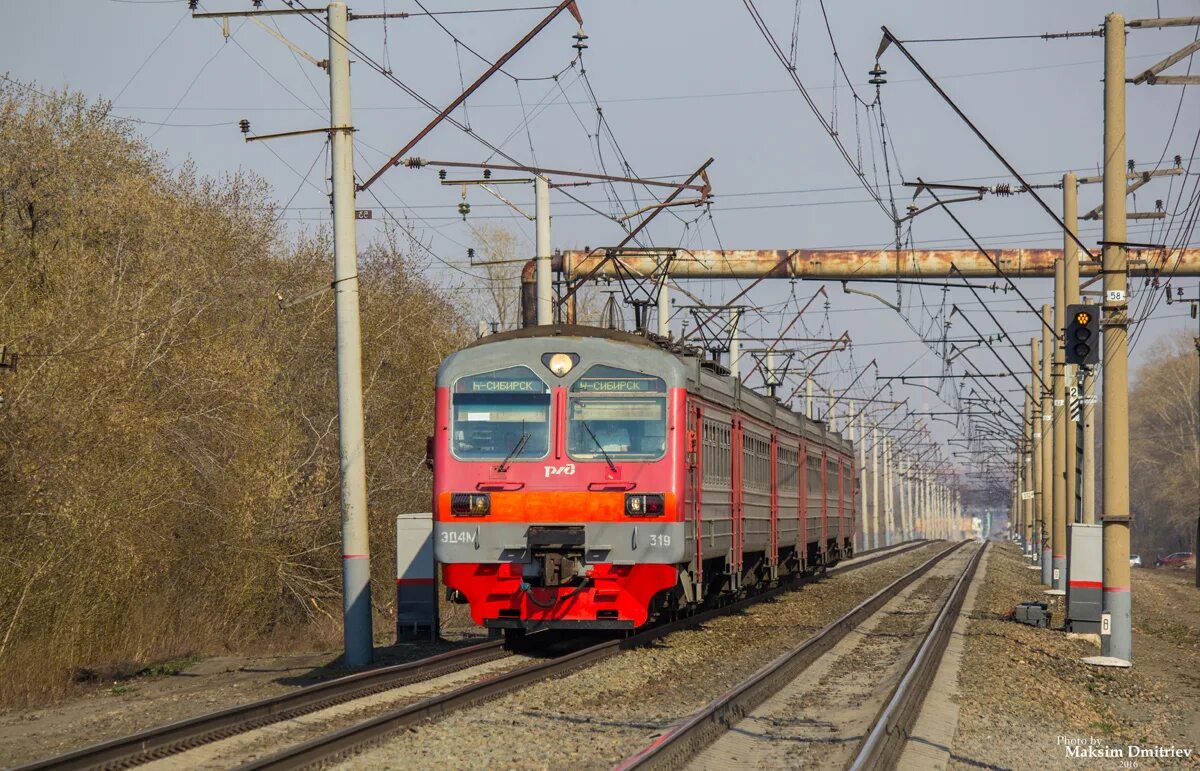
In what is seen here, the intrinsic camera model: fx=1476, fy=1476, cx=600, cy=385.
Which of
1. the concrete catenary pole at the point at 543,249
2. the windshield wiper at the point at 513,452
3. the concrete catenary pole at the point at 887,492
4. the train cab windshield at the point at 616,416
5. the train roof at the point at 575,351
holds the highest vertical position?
the concrete catenary pole at the point at 543,249

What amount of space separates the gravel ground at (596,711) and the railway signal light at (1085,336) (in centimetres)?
489

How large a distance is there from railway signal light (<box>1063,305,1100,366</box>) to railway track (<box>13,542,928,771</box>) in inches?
250

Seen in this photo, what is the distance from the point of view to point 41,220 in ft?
77.0

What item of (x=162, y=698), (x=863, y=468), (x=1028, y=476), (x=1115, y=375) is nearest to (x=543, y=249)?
(x=1115, y=375)

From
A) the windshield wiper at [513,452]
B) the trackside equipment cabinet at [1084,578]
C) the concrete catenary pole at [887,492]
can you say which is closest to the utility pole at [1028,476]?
the concrete catenary pole at [887,492]

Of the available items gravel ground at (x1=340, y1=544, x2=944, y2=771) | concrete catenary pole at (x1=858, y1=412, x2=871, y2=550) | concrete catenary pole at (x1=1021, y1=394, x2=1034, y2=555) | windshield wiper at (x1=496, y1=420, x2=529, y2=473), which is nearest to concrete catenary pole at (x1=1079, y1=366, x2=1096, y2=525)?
gravel ground at (x1=340, y1=544, x2=944, y2=771)

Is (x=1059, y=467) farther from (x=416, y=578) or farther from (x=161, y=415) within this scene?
(x=161, y=415)

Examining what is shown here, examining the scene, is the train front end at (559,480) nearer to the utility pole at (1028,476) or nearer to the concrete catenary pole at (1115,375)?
the concrete catenary pole at (1115,375)

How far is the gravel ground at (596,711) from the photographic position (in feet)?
31.6

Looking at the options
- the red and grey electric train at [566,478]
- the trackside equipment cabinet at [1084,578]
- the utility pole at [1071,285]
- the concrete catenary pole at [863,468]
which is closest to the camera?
the red and grey electric train at [566,478]

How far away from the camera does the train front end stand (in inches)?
599

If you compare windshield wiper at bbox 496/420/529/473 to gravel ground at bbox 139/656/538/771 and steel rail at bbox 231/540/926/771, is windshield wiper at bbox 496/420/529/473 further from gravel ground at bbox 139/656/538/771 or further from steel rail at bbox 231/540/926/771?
gravel ground at bbox 139/656/538/771

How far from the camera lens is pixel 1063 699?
13.7m

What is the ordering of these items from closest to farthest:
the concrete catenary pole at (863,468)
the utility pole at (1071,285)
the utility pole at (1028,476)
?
the utility pole at (1071,285)
the utility pole at (1028,476)
the concrete catenary pole at (863,468)
